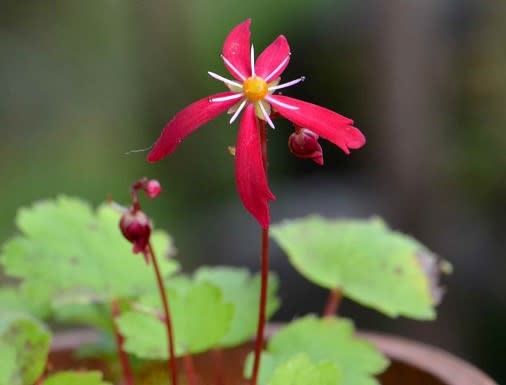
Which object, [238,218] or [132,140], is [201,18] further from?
[238,218]

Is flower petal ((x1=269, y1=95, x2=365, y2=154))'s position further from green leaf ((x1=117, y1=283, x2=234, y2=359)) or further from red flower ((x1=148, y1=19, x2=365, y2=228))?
green leaf ((x1=117, y1=283, x2=234, y2=359))

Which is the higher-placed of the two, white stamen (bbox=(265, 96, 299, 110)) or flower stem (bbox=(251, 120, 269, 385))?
white stamen (bbox=(265, 96, 299, 110))

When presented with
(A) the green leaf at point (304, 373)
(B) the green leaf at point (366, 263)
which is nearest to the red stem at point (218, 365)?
(B) the green leaf at point (366, 263)

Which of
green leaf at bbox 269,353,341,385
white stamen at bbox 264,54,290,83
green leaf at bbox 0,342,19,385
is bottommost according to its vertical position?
green leaf at bbox 269,353,341,385

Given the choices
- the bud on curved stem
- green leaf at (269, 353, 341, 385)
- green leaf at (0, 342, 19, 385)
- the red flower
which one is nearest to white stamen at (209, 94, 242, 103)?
the red flower

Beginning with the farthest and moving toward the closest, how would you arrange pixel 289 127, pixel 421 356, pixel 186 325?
pixel 289 127 < pixel 421 356 < pixel 186 325

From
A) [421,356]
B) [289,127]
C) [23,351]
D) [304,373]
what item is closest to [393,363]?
[421,356]

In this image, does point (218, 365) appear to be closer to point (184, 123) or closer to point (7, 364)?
point (7, 364)

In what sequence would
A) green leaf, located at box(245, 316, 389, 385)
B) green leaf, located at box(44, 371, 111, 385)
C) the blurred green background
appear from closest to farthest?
1. green leaf, located at box(44, 371, 111, 385)
2. green leaf, located at box(245, 316, 389, 385)
3. the blurred green background
